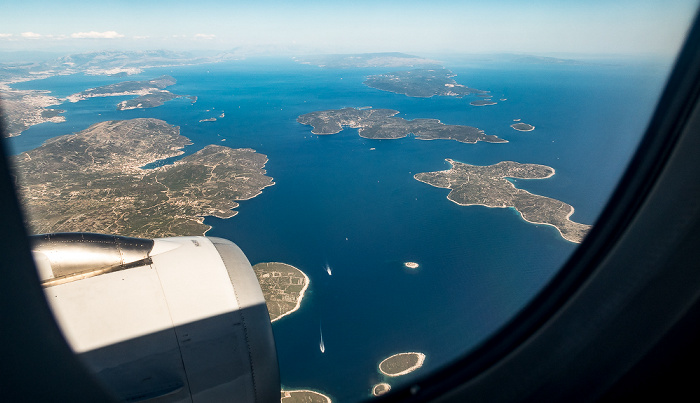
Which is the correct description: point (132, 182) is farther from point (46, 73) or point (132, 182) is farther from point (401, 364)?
point (46, 73)

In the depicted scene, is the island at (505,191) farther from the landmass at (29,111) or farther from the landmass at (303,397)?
the landmass at (29,111)

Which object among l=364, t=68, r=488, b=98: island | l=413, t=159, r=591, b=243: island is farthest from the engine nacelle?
l=364, t=68, r=488, b=98: island

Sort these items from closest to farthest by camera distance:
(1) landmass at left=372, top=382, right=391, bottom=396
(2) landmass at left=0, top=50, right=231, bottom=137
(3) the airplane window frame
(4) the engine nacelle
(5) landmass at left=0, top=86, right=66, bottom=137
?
(3) the airplane window frame → (4) the engine nacelle → (1) landmass at left=372, top=382, right=391, bottom=396 → (5) landmass at left=0, top=86, right=66, bottom=137 → (2) landmass at left=0, top=50, right=231, bottom=137

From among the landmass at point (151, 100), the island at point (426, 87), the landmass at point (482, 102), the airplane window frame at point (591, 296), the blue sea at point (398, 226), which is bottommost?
the blue sea at point (398, 226)

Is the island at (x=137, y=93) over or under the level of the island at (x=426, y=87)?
under

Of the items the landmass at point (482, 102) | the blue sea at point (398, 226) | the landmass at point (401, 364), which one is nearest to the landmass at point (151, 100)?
the blue sea at point (398, 226)

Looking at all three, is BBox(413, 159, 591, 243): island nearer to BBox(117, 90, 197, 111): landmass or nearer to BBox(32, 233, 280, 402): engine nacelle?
BBox(32, 233, 280, 402): engine nacelle

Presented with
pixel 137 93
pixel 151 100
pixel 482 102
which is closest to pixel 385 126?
pixel 482 102
